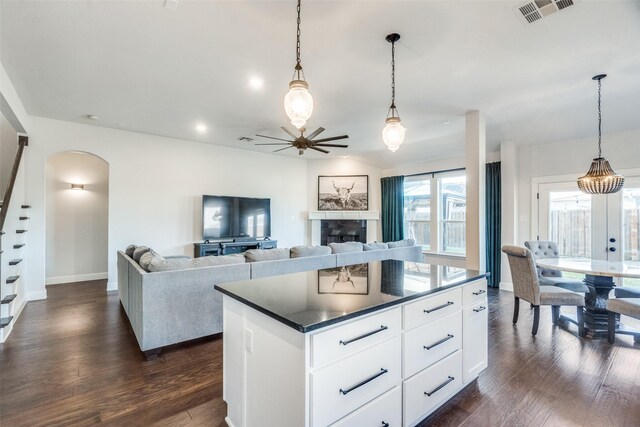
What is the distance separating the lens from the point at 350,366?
4.42 ft

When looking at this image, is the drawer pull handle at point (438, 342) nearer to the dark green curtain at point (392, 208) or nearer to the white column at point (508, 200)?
the white column at point (508, 200)

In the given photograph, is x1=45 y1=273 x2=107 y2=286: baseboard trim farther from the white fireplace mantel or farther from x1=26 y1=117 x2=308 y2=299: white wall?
the white fireplace mantel

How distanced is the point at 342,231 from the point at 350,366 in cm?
651

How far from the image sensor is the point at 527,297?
3.39 meters

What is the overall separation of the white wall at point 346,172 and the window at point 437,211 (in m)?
0.78

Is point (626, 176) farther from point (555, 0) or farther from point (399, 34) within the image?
point (399, 34)

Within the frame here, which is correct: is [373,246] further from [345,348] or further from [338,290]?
[345,348]

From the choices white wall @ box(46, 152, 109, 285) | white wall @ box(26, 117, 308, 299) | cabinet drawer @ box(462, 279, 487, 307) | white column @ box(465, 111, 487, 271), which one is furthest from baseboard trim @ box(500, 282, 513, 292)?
white wall @ box(46, 152, 109, 285)

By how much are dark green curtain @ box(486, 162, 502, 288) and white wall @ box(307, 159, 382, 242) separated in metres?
2.76

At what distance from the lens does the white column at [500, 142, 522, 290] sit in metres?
5.40

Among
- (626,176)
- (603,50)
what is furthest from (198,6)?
(626,176)

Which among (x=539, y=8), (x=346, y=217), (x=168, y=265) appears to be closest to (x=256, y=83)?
(x=168, y=265)

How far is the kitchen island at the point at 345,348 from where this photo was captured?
49.1 inches

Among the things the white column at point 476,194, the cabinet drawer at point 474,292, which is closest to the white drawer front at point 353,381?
the cabinet drawer at point 474,292
